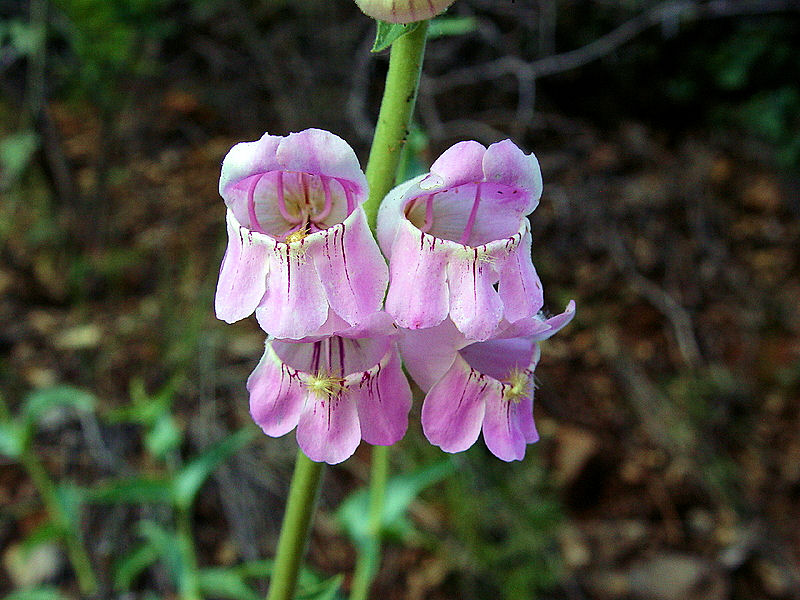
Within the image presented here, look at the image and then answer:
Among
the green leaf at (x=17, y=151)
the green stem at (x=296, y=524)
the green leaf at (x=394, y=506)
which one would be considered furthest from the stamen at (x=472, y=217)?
the green leaf at (x=17, y=151)

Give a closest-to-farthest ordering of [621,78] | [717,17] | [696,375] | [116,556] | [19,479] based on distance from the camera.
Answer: [116,556], [19,479], [696,375], [717,17], [621,78]

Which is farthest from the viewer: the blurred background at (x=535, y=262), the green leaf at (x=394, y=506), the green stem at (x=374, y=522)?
the blurred background at (x=535, y=262)

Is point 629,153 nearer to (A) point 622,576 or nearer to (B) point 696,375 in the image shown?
(B) point 696,375

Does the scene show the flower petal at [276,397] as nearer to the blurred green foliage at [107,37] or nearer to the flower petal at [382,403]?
the flower petal at [382,403]

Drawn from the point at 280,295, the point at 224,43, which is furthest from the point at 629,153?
the point at 280,295

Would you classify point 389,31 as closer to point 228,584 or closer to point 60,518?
point 228,584

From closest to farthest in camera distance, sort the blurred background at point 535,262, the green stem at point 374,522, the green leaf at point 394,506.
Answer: the green stem at point 374,522
the green leaf at point 394,506
the blurred background at point 535,262

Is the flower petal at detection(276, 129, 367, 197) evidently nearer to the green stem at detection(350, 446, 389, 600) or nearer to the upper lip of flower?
the upper lip of flower

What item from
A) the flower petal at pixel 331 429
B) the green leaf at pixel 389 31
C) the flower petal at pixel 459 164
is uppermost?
the green leaf at pixel 389 31

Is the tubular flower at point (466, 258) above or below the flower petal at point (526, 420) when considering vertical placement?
above
